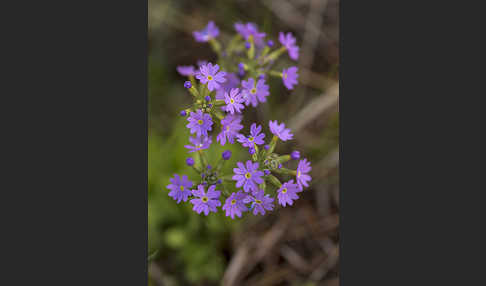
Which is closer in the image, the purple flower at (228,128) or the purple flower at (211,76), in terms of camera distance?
the purple flower at (211,76)

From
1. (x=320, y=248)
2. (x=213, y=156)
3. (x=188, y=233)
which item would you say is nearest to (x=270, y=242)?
(x=320, y=248)

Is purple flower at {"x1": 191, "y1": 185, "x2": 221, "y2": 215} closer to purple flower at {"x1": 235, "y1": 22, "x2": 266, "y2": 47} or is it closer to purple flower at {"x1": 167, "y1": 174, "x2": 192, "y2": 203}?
purple flower at {"x1": 167, "y1": 174, "x2": 192, "y2": 203}

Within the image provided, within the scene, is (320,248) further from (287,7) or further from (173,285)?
(287,7)

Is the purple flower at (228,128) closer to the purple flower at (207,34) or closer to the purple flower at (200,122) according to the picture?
the purple flower at (200,122)

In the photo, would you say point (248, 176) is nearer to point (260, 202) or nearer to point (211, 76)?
point (260, 202)

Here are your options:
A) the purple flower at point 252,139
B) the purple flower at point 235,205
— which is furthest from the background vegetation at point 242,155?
the purple flower at point 252,139

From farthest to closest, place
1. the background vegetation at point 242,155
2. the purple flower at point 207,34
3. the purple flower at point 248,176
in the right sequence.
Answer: the background vegetation at point 242,155
the purple flower at point 207,34
the purple flower at point 248,176
